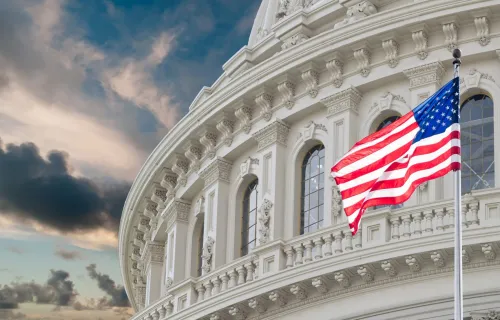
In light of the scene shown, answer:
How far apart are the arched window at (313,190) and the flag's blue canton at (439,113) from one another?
11.8 m

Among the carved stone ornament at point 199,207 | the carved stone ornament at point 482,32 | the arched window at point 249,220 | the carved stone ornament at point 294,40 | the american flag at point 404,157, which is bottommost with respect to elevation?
the american flag at point 404,157

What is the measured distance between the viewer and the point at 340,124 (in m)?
47.4

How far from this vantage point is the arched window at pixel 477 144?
43812mm

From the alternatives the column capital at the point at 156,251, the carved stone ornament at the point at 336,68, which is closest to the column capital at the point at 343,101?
the carved stone ornament at the point at 336,68

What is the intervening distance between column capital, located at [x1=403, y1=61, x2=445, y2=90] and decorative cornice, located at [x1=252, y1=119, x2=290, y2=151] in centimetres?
493

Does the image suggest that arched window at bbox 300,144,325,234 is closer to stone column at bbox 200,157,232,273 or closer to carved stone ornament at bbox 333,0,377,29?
stone column at bbox 200,157,232,273

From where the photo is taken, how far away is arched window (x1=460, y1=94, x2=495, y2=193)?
4381cm

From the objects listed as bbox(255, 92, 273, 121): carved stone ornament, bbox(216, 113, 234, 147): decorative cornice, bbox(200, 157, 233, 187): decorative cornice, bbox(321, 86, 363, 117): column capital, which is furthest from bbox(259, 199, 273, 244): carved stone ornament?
bbox(216, 113, 234, 147): decorative cornice

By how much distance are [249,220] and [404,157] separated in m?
15.5

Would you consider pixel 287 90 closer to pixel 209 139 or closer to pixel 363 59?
pixel 363 59

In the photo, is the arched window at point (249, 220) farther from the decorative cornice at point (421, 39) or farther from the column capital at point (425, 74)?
the decorative cornice at point (421, 39)

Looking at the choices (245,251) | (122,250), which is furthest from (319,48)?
(122,250)

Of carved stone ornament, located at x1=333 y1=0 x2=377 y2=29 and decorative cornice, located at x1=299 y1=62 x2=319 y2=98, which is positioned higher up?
carved stone ornament, located at x1=333 y1=0 x2=377 y2=29

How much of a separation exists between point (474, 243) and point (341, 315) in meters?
4.39
